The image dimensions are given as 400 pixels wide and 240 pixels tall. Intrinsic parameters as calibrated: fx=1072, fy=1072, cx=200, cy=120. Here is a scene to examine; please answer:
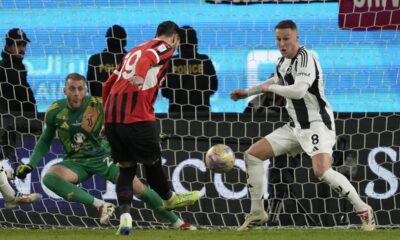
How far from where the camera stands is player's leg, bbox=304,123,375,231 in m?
8.49

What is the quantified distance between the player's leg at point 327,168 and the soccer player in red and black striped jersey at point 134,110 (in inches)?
53.5

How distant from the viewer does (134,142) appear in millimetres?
7863

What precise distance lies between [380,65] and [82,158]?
321cm

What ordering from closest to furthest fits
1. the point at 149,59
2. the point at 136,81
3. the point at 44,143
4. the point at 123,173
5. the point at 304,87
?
the point at 136,81
the point at 149,59
the point at 123,173
the point at 304,87
the point at 44,143

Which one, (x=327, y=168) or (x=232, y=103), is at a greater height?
(x=232, y=103)

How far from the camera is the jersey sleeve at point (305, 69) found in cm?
848

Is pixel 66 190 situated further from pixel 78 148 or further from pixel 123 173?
pixel 123 173

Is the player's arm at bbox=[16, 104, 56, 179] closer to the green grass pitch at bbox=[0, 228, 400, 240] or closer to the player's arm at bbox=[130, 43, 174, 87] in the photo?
the green grass pitch at bbox=[0, 228, 400, 240]

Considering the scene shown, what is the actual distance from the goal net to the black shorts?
2.08 m

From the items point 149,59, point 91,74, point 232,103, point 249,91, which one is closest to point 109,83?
point 149,59

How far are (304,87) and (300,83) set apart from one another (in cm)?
4

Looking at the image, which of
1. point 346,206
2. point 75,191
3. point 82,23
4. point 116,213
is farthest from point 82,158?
point 346,206

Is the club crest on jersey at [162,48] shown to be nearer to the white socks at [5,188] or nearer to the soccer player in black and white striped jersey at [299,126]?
the soccer player in black and white striped jersey at [299,126]

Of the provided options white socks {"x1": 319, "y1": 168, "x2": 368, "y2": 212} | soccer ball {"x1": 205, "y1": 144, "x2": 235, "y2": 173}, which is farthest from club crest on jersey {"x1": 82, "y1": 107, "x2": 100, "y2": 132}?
white socks {"x1": 319, "y1": 168, "x2": 368, "y2": 212}
